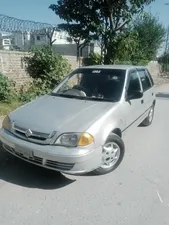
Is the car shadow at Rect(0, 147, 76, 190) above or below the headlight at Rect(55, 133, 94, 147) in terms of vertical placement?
below

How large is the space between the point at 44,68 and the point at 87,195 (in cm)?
597

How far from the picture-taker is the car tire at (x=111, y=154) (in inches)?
131

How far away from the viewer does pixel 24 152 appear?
3.05m

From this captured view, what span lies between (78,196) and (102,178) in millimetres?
543

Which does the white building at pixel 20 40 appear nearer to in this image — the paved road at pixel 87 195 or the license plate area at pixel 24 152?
the license plate area at pixel 24 152

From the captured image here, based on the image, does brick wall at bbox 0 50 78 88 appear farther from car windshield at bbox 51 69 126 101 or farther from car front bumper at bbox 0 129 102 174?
car front bumper at bbox 0 129 102 174

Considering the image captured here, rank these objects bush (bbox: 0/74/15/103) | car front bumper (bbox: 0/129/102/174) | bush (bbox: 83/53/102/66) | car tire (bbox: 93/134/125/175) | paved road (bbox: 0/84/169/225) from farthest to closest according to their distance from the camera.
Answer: bush (bbox: 83/53/102/66), bush (bbox: 0/74/15/103), car tire (bbox: 93/134/125/175), car front bumper (bbox: 0/129/102/174), paved road (bbox: 0/84/169/225)

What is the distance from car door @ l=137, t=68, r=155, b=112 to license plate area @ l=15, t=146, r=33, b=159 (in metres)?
2.90

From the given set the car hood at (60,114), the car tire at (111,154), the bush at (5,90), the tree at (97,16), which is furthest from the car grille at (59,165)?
the tree at (97,16)

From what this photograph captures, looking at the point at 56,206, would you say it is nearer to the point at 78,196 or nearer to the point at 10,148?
the point at 78,196

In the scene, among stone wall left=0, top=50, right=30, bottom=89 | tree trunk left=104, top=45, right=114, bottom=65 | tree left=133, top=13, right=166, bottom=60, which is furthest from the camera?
tree left=133, top=13, right=166, bottom=60

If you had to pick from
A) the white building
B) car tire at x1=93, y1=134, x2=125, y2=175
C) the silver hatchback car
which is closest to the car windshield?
the silver hatchback car

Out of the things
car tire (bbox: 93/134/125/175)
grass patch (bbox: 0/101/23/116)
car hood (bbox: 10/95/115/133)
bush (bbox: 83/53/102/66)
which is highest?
bush (bbox: 83/53/102/66)

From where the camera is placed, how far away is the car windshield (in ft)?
13.1
